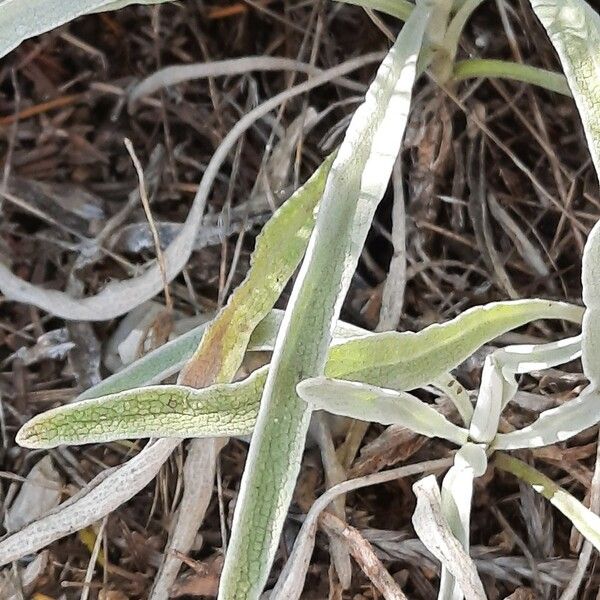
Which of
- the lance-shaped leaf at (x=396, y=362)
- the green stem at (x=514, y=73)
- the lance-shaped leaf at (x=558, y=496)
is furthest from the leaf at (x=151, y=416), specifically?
the green stem at (x=514, y=73)

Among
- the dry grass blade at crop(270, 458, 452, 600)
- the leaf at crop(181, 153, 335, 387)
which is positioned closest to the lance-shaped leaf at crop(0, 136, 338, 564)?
the leaf at crop(181, 153, 335, 387)

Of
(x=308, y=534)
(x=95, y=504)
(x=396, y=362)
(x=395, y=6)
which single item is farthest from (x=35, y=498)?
(x=395, y=6)

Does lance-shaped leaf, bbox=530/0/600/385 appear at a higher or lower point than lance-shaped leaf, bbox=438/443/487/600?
higher

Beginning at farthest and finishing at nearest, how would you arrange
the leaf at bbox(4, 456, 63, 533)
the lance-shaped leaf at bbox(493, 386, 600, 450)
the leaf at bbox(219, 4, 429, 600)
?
the leaf at bbox(4, 456, 63, 533) < the lance-shaped leaf at bbox(493, 386, 600, 450) < the leaf at bbox(219, 4, 429, 600)

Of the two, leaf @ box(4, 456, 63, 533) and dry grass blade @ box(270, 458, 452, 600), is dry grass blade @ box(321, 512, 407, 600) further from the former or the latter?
leaf @ box(4, 456, 63, 533)

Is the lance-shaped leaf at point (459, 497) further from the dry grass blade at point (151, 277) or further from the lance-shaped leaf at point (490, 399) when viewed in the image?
the dry grass blade at point (151, 277)

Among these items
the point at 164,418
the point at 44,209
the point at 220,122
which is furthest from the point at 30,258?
the point at 164,418

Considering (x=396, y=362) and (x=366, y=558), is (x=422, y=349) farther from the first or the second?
(x=366, y=558)
